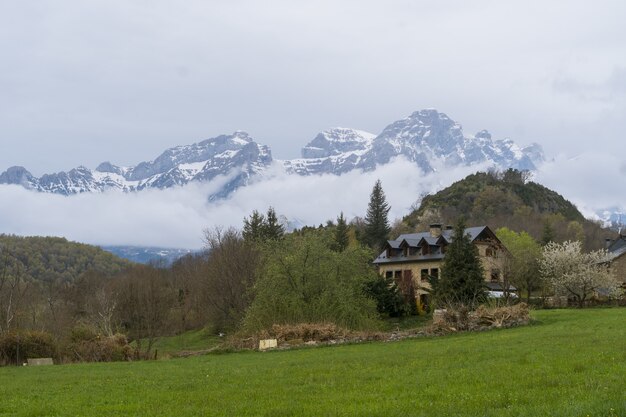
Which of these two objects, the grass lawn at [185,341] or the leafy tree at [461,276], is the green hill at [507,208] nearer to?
the grass lawn at [185,341]

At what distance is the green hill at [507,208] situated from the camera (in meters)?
131

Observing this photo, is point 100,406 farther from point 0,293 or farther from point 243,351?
point 0,293

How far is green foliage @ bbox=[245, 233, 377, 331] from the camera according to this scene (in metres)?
51.1

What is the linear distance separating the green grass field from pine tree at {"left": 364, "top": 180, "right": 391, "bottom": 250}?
3930 inches

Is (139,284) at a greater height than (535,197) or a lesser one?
lesser

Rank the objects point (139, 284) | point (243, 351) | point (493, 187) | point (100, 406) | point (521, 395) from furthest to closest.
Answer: point (493, 187) → point (139, 284) → point (243, 351) → point (100, 406) → point (521, 395)

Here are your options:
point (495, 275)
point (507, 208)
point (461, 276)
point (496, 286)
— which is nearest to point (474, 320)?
point (461, 276)

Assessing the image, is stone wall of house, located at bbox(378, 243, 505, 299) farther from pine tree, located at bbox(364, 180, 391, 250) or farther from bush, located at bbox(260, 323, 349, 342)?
pine tree, located at bbox(364, 180, 391, 250)

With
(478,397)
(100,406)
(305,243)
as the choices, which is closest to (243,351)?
(305,243)

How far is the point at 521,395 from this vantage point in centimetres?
1330

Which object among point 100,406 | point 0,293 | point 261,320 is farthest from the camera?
point 0,293

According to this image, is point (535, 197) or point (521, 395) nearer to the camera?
point (521, 395)

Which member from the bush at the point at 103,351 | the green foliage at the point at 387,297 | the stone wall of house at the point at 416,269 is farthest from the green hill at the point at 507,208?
the bush at the point at 103,351

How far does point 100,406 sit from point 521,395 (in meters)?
9.24
